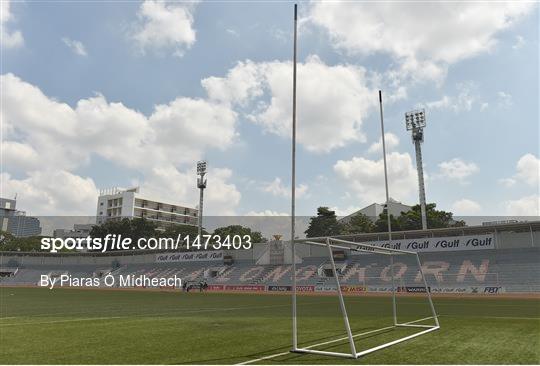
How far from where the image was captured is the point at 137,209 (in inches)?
5182

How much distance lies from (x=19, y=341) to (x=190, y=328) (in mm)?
4885

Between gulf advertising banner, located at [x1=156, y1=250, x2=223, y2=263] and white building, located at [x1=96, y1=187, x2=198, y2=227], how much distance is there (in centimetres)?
5643

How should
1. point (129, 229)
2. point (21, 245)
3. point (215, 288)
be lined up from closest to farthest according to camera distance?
point (215, 288) < point (129, 229) < point (21, 245)

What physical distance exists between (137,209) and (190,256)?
67.0 m

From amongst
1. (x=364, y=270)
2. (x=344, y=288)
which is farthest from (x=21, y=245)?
(x=364, y=270)

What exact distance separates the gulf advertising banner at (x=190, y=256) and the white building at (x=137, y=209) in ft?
185

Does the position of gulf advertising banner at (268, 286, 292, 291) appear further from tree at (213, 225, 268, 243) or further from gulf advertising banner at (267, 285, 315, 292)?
tree at (213, 225, 268, 243)

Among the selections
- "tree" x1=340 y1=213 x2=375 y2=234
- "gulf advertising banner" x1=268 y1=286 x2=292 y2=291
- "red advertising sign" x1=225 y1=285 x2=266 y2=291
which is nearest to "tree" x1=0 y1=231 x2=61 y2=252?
"red advertising sign" x1=225 y1=285 x2=266 y2=291

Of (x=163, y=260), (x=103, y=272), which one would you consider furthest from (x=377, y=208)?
(x=103, y=272)

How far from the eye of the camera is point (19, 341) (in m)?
11.1

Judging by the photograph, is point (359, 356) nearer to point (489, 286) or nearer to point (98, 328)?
point (98, 328)

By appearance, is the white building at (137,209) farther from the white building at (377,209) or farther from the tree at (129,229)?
the white building at (377,209)

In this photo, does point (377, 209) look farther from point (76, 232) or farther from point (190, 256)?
point (76, 232)

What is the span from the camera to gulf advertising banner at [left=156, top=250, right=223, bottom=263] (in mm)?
66812
